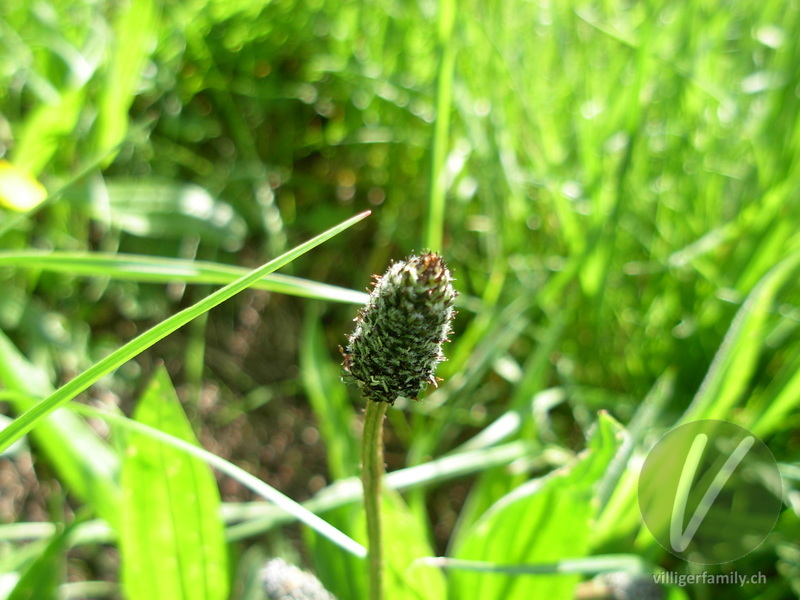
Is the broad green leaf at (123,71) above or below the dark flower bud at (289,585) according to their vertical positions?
above

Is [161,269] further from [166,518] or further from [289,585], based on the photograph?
[289,585]

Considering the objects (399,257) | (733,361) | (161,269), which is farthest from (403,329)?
(399,257)

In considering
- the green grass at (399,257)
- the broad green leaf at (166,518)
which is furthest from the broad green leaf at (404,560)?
the broad green leaf at (166,518)

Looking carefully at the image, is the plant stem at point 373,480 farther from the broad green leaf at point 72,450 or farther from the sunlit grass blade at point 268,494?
the broad green leaf at point 72,450

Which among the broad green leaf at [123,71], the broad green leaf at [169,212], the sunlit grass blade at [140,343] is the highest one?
the broad green leaf at [123,71]

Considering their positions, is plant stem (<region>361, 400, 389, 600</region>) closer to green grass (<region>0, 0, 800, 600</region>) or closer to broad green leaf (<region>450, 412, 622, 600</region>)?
green grass (<region>0, 0, 800, 600</region>)

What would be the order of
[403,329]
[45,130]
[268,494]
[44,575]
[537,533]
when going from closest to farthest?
[403,329], [268,494], [537,533], [44,575], [45,130]
